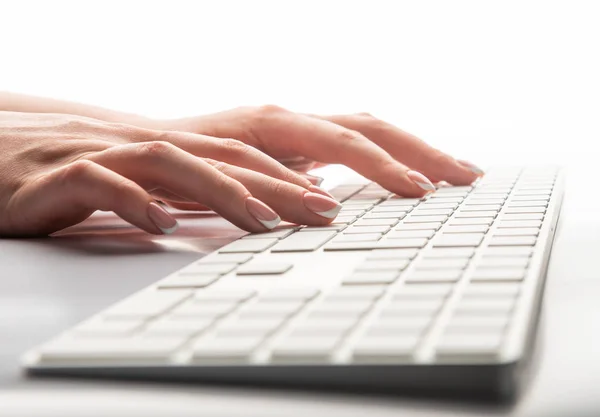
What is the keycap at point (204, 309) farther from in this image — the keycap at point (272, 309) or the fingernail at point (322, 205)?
the fingernail at point (322, 205)

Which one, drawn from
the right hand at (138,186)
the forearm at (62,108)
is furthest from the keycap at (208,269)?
the forearm at (62,108)

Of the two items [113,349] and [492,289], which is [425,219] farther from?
[113,349]

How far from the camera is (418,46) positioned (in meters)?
2.68

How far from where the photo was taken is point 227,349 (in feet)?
1.36

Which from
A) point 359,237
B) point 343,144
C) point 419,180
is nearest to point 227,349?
point 359,237

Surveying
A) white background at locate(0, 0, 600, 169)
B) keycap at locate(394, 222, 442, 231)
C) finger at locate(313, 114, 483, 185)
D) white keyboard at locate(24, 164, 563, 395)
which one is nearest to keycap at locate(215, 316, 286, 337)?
white keyboard at locate(24, 164, 563, 395)

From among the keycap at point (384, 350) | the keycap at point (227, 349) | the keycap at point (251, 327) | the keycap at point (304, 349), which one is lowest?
the keycap at point (251, 327)

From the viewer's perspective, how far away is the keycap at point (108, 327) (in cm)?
46

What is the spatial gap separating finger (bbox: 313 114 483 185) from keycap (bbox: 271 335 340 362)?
2.76 feet

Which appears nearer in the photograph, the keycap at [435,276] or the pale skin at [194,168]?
the keycap at [435,276]

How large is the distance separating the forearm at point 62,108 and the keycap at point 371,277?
0.88 meters

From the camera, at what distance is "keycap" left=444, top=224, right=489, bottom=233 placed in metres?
0.75

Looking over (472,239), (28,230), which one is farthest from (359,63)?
(472,239)

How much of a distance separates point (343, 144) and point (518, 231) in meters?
0.52
